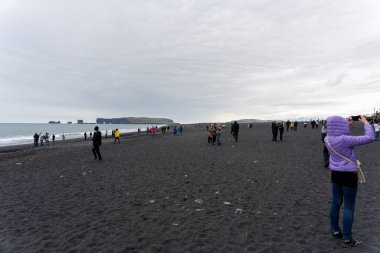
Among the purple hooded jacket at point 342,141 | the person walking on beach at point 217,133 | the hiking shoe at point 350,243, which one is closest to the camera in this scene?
the purple hooded jacket at point 342,141

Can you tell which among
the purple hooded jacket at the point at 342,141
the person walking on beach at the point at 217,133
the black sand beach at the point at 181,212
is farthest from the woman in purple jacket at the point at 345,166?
the person walking on beach at the point at 217,133

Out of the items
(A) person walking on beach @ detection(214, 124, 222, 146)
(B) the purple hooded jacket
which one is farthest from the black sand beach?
(A) person walking on beach @ detection(214, 124, 222, 146)

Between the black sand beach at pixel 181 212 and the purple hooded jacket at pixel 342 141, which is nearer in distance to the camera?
the purple hooded jacket at pixel 342 141

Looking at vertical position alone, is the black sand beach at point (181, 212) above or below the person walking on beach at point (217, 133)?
below

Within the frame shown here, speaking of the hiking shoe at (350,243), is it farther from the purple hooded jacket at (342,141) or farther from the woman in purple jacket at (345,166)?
the purple hooded jacket at (342,141)

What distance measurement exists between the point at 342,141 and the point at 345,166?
482mm

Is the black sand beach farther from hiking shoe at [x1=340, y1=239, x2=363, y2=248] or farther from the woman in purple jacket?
the woman in purple jacket

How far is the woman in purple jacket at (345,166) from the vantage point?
18.3 feet

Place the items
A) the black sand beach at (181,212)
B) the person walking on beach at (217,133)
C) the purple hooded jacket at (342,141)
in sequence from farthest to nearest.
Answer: the person walking on beach at (217,133) → the black sand beach at (181,212) → the purple hooded jacket at (342,141)

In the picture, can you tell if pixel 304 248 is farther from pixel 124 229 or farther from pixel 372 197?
pixel 372 197

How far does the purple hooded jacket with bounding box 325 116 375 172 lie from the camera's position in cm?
551

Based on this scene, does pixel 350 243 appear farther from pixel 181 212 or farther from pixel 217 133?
pixel 217 133

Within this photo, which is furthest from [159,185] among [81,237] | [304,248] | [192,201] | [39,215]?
[304,248]

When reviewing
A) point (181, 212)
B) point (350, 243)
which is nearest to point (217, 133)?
point (181, 212)
